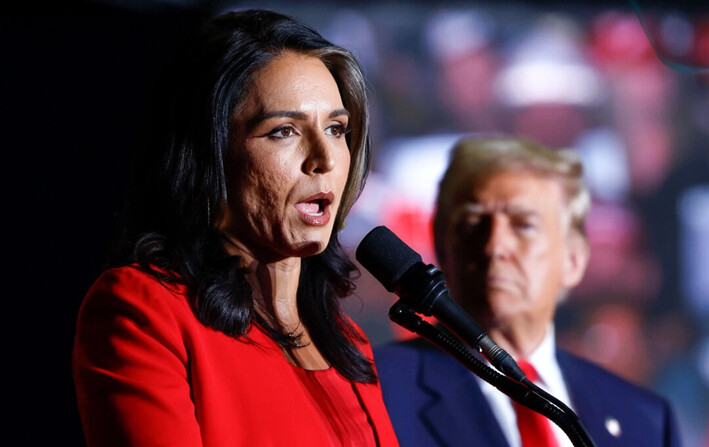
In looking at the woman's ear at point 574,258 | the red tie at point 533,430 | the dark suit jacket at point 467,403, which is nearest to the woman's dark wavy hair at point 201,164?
the dark suit jacket at point 467,403

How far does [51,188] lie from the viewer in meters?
2.29

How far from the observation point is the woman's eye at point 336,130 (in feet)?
4.67

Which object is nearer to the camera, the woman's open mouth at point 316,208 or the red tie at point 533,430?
the woman's open mouth at point 316,208

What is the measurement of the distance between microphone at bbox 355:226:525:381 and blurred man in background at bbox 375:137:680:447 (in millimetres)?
722

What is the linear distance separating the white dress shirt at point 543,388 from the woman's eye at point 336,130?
2.55 ft

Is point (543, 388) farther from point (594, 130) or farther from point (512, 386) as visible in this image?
point (512, 386)

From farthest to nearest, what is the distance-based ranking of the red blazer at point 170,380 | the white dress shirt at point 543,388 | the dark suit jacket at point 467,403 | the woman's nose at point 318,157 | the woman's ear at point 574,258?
the woman's ear at point 574,258 < the white dress shirt at point 543,388 < the dark suit jacket at point 467,403 < the woman's nose at point 318,157 < the red blazer at point 170,380

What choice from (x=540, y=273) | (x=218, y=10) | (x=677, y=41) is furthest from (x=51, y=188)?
(x=677, y=41)

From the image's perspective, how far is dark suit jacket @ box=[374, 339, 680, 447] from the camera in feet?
6.25

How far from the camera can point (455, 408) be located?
1992mm

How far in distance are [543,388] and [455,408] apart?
11.1 inches

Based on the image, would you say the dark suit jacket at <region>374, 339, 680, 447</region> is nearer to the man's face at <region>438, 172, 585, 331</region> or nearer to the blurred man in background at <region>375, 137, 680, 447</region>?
the blurred man in background at <region>375, 137, 680, 447</region>

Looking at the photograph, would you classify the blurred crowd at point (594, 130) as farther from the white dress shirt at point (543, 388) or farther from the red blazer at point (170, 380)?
the red blazer at point (170, 380)

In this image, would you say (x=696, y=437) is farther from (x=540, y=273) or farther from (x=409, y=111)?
(x=409, y=111)
